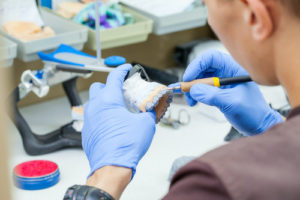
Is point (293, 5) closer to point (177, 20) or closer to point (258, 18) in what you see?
point (258, 18)

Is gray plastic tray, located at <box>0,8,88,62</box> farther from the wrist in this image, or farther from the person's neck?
the person's neck

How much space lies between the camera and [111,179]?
2.90ft

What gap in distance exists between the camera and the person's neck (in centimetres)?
62

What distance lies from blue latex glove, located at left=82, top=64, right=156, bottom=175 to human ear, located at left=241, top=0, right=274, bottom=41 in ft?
1.27

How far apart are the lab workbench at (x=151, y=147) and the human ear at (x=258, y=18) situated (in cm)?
76

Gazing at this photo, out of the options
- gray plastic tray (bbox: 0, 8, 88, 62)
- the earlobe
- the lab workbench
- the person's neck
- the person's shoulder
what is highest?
the earlobe

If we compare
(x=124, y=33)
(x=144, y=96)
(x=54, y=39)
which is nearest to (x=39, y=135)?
(x=54, y=39)

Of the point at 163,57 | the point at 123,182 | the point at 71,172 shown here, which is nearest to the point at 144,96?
the point at 123,182

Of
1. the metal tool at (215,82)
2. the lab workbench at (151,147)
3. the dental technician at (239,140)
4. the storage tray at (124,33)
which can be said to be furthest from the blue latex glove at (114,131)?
the storage tray at (124,33)

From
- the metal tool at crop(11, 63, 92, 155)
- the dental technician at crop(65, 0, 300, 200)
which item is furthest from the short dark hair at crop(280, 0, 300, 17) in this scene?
the metal tool at crop(11, 63, 92, 155)

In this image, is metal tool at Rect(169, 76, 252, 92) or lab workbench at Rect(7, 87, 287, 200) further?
lab workbench at Rect(7, 87, 287, 200)

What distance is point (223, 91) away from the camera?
3.65ft

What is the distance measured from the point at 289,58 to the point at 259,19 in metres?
0.07

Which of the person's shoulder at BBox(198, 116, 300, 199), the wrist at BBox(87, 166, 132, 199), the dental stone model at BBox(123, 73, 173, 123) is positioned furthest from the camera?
the dental stone model at BBox(123, 73, 173, 123)
